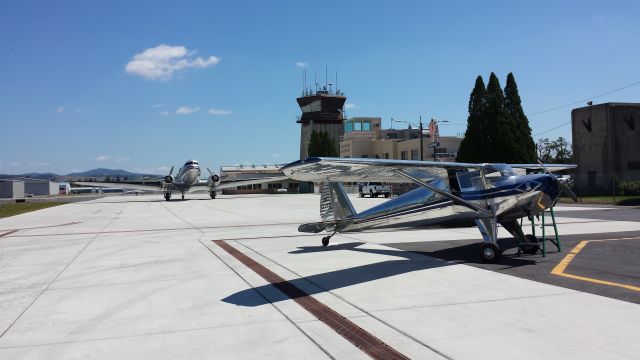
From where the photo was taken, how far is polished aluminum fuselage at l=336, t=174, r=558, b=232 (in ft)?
35.8

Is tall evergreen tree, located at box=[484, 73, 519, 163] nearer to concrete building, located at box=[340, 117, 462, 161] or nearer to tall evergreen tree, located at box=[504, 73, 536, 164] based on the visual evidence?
tall evergreen tree, located at box=[504, 73, 536, 164]

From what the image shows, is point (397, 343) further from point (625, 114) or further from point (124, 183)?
point (124, 183)

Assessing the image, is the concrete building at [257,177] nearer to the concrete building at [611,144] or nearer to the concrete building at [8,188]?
the concrete building at [8,188]

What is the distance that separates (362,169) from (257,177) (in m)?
90.6

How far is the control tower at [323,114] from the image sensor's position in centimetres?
11544

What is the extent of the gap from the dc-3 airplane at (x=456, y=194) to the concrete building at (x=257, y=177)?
3368 inches

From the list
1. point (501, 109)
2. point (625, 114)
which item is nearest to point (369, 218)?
point (501, 109)

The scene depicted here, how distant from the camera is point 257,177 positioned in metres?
101

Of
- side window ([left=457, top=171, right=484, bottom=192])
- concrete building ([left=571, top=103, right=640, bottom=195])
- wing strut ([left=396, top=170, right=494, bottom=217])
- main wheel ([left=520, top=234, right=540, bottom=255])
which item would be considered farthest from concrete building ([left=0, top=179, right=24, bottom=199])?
main wheel ([left=520, top=234, right=540, bottom=255])

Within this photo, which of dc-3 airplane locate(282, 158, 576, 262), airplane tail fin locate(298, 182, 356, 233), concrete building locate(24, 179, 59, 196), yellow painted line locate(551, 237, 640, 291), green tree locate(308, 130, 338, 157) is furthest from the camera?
concrete building locate(24, 179, 59, 196)

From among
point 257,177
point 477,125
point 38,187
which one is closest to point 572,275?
point 477,125

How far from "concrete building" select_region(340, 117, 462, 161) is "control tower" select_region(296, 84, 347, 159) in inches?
169

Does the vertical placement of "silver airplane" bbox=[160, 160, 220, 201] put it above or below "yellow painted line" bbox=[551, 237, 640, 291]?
above

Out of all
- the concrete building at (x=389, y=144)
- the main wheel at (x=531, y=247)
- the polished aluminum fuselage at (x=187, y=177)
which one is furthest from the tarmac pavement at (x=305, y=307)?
the concrete building at (x=389, y=144)
